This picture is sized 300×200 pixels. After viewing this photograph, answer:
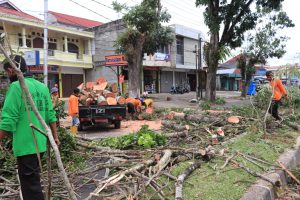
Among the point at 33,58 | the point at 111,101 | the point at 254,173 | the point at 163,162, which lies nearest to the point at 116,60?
the point at 111,101

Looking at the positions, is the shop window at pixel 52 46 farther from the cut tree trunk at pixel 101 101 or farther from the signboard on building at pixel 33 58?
the cut tree trunk at pixel 101 101

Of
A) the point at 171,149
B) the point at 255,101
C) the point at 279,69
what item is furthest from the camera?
the point at 255,101

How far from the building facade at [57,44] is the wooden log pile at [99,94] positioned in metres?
13.9

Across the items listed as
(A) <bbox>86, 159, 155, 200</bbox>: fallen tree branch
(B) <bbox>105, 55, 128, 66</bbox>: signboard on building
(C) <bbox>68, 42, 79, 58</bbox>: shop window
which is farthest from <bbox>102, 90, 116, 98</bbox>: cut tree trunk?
(C) <bbox>68, 42, 79, 58</bbox>: shop window

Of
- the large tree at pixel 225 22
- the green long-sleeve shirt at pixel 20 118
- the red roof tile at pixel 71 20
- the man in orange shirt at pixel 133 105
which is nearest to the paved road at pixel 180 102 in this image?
the large tree at pixel 225 22

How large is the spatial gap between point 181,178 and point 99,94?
920cm

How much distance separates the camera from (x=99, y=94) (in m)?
13.4

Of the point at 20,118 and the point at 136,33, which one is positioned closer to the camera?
the point at 20,118

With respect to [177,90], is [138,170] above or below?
below

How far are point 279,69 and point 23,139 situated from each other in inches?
369

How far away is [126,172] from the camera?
4.68m

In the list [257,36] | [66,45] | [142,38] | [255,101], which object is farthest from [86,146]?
[257,36]

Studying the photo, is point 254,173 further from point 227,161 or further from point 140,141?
point 140,141

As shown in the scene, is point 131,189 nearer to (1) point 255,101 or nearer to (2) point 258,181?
(2) point 258,181
